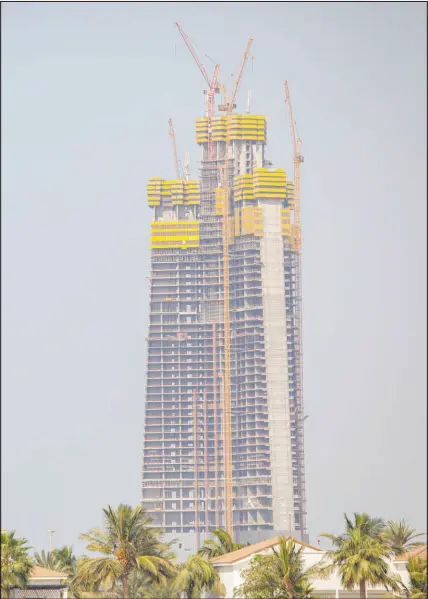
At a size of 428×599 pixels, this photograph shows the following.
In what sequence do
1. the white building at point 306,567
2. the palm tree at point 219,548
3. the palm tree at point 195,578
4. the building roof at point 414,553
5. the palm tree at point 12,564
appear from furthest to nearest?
the palm tree at point 219,548 < the white building at point 306,567 < the building roof at point 414,553 < the palm tree at point 195,578 < the palm tree at point 12,564

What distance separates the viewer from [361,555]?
13162 centimetres

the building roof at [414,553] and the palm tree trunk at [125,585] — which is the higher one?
the building roof at [414,553]

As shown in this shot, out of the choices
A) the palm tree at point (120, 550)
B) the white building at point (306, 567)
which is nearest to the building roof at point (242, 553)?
the white building at point (306, 567)

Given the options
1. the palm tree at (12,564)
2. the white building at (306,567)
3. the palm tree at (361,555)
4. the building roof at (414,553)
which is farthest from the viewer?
the white building at (306,567)

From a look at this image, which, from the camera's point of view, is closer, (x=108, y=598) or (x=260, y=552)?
(x=108, y=598)

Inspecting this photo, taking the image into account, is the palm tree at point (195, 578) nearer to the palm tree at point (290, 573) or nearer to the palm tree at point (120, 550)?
the palm tree at point (290, 573)

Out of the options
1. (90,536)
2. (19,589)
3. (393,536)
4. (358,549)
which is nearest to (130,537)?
(90,536)

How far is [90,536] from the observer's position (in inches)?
4808

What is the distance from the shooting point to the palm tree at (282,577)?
13300 cm

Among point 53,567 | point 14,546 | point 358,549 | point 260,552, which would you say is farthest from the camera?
point 53,567

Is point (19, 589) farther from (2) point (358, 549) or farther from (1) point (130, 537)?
(2) point (358, 549)

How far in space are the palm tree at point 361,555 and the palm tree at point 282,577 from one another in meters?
2.33

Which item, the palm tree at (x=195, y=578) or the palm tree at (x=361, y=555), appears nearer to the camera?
the palm tree at (x=361, y=555)

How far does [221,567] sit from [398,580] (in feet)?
73.1
